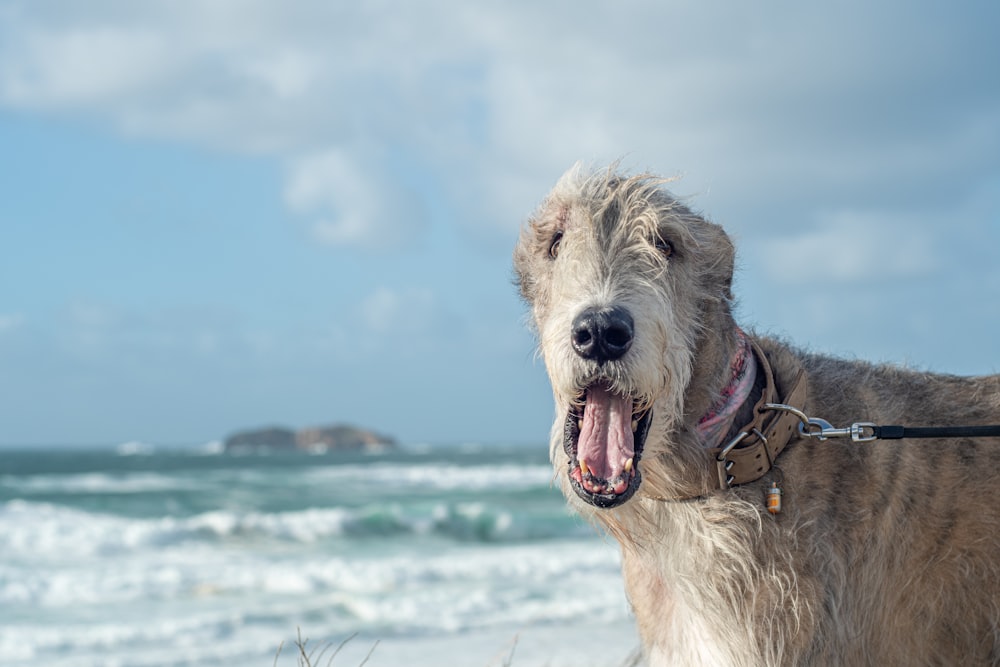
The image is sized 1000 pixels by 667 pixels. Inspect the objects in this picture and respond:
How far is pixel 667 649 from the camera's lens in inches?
118

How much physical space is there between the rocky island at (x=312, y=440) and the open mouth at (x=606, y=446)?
8835cm

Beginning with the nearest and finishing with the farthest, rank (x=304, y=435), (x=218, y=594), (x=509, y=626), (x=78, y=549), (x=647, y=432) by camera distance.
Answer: (x=647, y=432) < (x=509, y=626) < (x=218, y=594) < (x=78, y=549) < (x=304, y=435)

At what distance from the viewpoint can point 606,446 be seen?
260cm

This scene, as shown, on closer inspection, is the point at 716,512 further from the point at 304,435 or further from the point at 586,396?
the point at 304,435

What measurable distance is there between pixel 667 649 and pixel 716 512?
1.82ft

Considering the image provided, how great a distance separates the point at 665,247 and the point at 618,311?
37cm

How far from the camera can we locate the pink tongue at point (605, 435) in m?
2.57

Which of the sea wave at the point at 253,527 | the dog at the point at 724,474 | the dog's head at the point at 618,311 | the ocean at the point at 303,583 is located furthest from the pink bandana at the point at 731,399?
the sea wave at the point at 253,527

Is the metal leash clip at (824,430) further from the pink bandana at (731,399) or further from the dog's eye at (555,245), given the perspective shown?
the dog's eye at (555,245)

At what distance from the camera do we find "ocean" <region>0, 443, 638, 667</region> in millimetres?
10906

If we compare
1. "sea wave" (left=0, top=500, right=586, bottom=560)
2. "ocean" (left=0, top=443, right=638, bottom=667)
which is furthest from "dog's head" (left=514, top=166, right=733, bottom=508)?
"sea wave" (left=0, top=500, right=586, bottom=560)

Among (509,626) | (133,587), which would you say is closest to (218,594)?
(133,587)

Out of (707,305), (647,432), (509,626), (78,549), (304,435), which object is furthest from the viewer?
(304,435)

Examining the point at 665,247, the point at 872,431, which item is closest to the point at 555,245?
the point at 665,247
